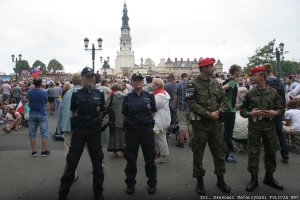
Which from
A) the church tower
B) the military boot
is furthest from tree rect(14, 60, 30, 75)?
the church tower

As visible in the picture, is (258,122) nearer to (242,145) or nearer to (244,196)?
(244,196)

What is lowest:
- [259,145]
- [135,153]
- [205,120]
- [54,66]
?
[135,153]

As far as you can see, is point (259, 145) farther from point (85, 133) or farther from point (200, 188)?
point (85, 133)

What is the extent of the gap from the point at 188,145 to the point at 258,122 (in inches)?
160

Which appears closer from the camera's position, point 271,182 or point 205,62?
point 205,62

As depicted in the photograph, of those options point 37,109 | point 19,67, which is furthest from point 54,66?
point 37,109

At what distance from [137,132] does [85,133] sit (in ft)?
3.09

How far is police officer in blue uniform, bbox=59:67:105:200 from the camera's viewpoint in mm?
5207

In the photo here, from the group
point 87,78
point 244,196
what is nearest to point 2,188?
point 87,78

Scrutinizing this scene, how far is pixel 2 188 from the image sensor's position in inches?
231

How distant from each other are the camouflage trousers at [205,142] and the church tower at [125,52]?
162222 millimetres

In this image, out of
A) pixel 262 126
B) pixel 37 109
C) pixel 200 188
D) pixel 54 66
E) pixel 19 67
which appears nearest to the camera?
pixel 200 188

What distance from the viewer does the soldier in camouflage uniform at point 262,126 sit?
573cm

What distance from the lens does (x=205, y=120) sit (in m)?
5.58
